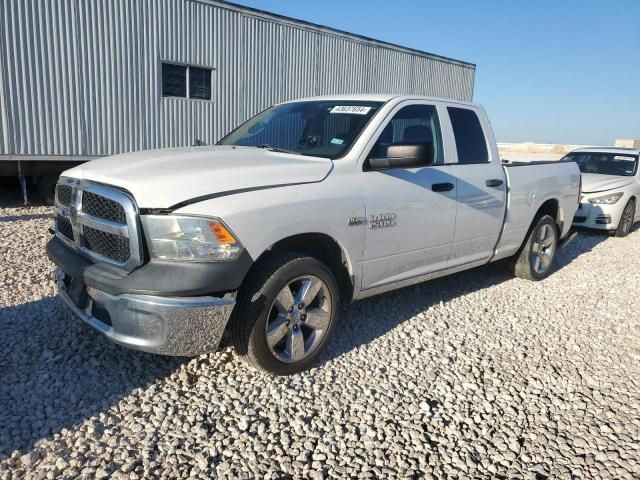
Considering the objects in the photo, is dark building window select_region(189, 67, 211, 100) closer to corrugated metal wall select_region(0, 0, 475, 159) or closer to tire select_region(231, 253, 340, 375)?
corrugated metal wall select_region(0, 0, 475, 159)

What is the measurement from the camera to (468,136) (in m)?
4.80

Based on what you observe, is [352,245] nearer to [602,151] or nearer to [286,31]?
[602,151]

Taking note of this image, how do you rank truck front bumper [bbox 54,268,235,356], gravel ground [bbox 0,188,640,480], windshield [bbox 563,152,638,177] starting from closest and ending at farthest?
gravel ground [bbox 0,188,640,480] < truck front bumper [bbox 54,268,235,356] < windshield [bbox 563,152,638,177]

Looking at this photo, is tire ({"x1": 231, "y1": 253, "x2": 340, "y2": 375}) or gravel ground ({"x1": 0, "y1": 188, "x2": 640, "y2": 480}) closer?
gravel ground ({"x1": 0, "y1": 188, "x2": 640, "y2": 480})

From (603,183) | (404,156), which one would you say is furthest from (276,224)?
(603,183)

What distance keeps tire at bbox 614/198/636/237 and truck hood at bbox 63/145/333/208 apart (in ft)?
25.6

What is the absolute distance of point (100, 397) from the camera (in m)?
3.04

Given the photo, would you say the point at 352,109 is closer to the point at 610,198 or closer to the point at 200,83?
the point at 610,198

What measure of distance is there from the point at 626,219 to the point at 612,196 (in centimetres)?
65

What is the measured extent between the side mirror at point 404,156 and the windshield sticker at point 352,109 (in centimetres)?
52

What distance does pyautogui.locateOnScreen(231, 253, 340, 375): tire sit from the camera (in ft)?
9.99

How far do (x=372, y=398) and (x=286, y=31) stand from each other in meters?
10.7

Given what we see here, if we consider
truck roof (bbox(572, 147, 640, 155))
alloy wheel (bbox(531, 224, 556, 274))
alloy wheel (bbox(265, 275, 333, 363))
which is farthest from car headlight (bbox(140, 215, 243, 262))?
truck roof (bbox(572, 147, 640, 155))

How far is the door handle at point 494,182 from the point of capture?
15.7 feet
